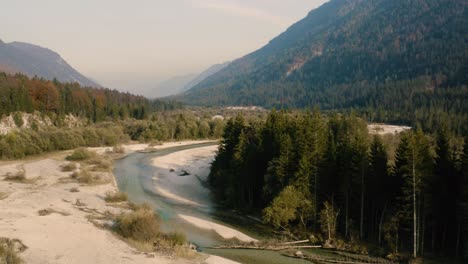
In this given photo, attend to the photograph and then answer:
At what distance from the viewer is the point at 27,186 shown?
63.3 m

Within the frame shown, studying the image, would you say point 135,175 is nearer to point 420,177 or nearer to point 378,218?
point 378,218

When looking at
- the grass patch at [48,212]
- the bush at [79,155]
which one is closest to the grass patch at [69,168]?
the bush at [79,155]

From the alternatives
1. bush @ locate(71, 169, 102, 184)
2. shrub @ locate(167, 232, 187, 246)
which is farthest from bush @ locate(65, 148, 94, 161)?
shrub @ locate(167, 232, 187, 246)

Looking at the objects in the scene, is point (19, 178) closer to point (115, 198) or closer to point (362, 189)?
point (115, 198)

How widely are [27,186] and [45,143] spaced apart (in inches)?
1741

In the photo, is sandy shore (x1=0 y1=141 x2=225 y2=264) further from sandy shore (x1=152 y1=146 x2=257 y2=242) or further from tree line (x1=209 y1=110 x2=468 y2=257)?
tree line (x1=209 y1=110 x2=468 y2=257)

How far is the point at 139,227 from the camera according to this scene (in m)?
38.6

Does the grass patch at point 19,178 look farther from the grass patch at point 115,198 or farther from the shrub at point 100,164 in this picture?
the grass patch at point 115,198

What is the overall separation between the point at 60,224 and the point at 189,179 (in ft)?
119

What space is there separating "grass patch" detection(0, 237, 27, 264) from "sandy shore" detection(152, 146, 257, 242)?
18.8 m

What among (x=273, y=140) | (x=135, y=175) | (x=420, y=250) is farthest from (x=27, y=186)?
(x=420, y=250)

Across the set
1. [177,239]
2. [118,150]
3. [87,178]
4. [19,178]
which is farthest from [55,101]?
[177,239]

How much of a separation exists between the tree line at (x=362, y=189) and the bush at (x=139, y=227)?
12.2 meters

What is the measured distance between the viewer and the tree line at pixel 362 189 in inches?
1355
